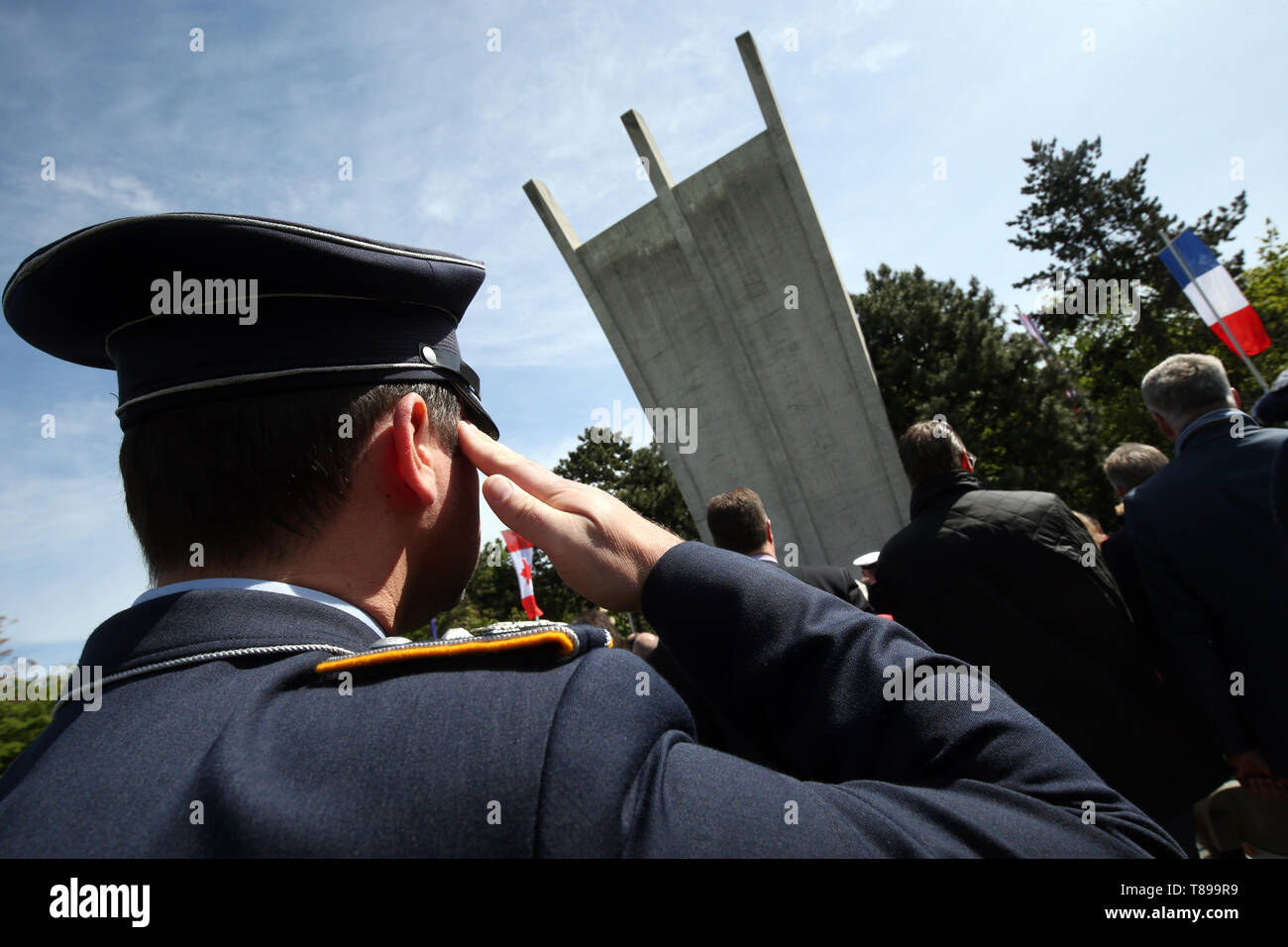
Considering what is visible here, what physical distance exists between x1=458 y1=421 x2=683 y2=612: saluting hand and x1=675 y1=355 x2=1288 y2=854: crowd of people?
2.11 m

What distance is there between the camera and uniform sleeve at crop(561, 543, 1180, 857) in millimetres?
846

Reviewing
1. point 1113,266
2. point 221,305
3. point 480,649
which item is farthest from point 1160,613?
point 1113,266

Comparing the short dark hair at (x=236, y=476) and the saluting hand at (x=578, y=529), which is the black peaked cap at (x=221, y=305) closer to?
the short dark hair at (x=236, y=476)

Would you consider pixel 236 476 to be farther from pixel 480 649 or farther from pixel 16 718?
pixel 16 718

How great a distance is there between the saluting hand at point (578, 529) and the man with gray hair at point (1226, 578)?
9.69 ft

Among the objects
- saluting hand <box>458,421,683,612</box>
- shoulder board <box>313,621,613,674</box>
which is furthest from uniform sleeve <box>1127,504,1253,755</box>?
shoulder board <box>313,621,613,674</box>

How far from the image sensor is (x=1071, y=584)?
3230mm

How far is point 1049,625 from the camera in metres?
3.21

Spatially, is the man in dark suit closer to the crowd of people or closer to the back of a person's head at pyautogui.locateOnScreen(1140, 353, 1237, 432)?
the crowd of people

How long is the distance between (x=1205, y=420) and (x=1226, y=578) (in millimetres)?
747

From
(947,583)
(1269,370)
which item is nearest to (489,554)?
(1269,370)

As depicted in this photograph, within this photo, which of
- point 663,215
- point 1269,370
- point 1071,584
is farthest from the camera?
point 1269,370
